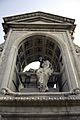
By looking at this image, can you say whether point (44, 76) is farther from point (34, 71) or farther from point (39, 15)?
point (39, 15)

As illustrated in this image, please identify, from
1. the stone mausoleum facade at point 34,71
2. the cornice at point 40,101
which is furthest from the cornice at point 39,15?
the cornice at point 40,101

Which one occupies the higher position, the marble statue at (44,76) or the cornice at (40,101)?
the marble statue at (44,76)

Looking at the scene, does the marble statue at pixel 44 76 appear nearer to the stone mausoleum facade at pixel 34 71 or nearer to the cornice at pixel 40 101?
the stone mausoleum facade at pixel 34 71

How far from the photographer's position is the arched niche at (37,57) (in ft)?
44.9

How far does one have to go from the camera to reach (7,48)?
44.2 ft

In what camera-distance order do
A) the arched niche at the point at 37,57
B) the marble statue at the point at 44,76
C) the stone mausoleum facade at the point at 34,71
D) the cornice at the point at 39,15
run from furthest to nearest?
the cornice at the point at 39,15 < the arched niche at the point at 37,57 < the marble statue at the point at 44,76 < the stone mausoleum facade at the point at 34,71

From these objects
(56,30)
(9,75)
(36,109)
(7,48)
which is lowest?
(36,109)

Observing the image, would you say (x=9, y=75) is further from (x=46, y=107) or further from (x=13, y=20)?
(x=13, y=20)

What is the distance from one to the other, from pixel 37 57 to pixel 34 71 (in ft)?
9.49

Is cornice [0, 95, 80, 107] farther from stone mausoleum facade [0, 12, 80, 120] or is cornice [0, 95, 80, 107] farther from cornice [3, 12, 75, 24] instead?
cornice [3, 12, 75, 24]

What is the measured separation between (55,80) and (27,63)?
141 inches

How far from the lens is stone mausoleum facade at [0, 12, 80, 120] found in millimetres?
9477

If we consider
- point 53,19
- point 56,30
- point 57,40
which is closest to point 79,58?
point 57,40

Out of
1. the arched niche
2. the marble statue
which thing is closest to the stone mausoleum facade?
the arched niche
